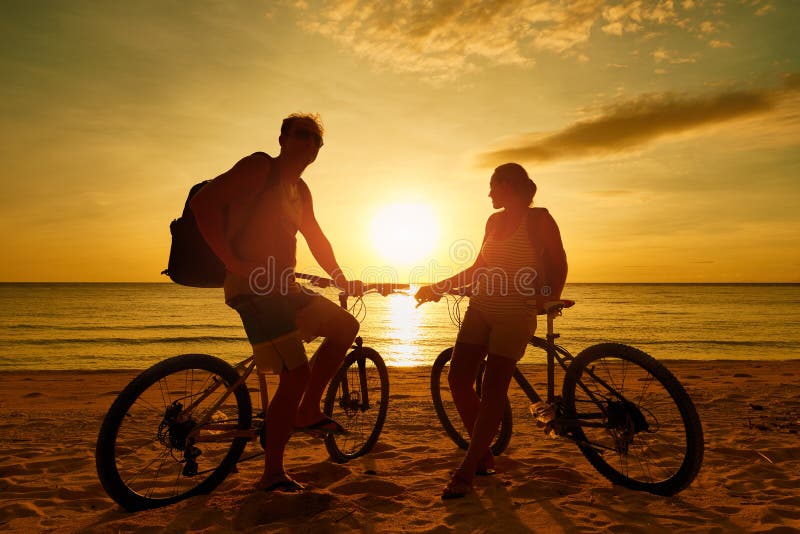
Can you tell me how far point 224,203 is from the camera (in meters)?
3.04

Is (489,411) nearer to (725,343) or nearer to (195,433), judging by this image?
(195,433)

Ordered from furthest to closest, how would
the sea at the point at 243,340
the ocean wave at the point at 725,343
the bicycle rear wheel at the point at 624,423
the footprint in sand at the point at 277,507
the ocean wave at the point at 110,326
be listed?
the ocean wave at the point at 110,326 → the ocean wave at the point at 725,343 → the sea at the point at 243,340 → the bicycle rear wheel at the point at 624,423 → the footprint in sand at the point at 277,507

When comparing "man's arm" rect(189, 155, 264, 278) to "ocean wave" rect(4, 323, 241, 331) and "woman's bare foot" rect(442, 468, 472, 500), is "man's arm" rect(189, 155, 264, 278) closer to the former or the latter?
"woman's bare foot" rect(442, 468, 472, 500)

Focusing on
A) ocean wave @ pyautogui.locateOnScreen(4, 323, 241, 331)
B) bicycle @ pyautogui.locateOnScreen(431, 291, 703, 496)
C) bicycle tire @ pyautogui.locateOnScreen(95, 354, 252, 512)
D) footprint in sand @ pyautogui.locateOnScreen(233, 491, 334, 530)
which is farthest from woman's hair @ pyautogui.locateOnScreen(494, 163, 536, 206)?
ocean wave @ pyautogui.locateOnScreen(4, 323, 241, 331)

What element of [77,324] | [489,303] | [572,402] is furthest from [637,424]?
[77,324]

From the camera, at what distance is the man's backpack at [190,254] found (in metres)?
3.13

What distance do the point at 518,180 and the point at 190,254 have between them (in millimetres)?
2348

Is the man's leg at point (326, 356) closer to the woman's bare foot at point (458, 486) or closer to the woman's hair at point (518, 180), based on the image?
the woman's bare foot at point (458, 486)

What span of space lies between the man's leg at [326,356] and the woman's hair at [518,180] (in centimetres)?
154

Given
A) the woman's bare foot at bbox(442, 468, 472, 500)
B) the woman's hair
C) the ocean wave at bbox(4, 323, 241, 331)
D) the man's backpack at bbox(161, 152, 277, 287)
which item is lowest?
the ocean wave at bbox(4, 323, 241, 331)

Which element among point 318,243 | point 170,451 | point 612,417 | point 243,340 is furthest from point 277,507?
point 243,340

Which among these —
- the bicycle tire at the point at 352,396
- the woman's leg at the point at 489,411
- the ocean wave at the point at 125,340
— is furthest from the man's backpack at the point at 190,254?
the ocean wave at the point at 125,340

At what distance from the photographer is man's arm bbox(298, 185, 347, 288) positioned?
3.86 m

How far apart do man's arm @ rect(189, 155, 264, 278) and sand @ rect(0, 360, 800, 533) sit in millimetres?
1609
